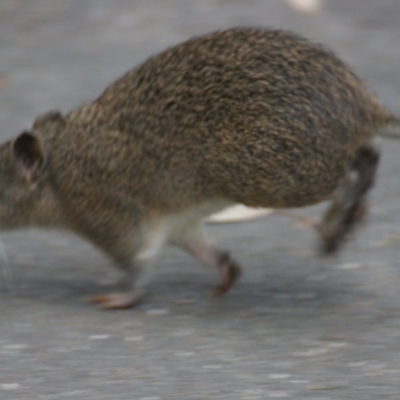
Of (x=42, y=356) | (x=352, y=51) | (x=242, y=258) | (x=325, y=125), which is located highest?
(x=352, y=51)

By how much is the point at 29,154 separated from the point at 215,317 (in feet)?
4.00

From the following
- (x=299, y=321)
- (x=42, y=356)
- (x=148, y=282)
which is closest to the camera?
(x=42, y=356)

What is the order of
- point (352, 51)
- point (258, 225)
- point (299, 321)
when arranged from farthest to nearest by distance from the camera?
point (352, 51) → point (258, 225) → point (299, 321)

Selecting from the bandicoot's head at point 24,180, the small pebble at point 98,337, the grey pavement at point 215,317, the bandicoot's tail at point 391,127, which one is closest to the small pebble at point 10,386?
the grey pavement at point 215,317

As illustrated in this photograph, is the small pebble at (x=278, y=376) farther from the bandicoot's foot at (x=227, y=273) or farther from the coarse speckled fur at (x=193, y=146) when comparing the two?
the bandicoot's foot at (x=227, y=273)

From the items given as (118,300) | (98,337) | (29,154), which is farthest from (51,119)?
(98,337)

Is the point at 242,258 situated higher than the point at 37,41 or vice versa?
the point at 37,41

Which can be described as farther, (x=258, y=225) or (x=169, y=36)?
(x=169, y=36)

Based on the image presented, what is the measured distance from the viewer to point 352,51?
10.1 m

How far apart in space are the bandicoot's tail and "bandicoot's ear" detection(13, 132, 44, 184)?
167 cm

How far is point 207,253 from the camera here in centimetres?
704

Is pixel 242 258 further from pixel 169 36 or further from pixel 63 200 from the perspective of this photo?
pixel 169 36

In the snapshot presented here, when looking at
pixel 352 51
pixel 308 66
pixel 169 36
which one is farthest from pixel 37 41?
pixel 308 66

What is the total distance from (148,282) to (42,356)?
43.2 inches
